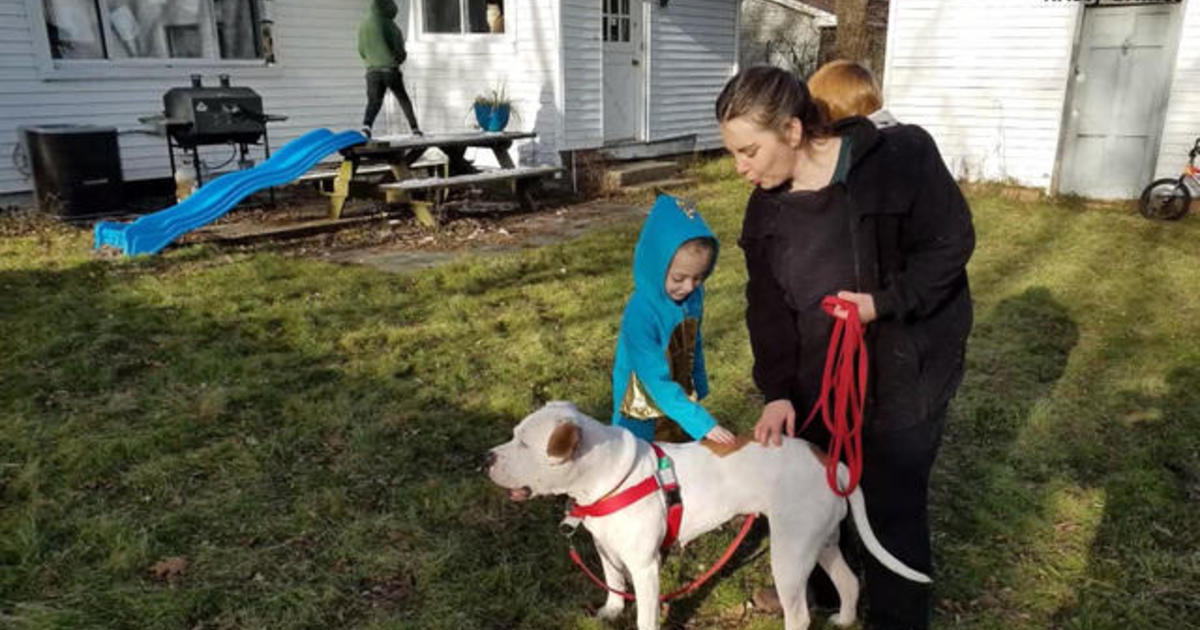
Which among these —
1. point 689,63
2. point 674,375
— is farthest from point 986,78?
point 674,375

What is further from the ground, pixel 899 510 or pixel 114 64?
pixel 114 64

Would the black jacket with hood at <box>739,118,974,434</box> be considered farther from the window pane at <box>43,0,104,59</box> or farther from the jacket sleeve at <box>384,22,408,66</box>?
the window pane at <box>43,0,104,59</box>

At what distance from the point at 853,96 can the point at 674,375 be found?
111cm

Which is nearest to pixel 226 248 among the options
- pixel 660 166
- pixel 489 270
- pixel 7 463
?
pixel 489 270

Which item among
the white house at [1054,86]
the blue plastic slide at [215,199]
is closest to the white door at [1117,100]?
the white house at [1054,86]

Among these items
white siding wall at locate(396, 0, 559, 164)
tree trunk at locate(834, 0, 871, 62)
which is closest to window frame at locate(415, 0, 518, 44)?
white siding wall at locate(396, 0, 559, 164)

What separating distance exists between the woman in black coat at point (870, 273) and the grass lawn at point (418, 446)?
833 millimetres

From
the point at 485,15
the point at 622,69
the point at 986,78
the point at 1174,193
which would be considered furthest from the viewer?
the point at 622,69

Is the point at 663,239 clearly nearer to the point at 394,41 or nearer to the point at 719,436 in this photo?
the point at 719,436

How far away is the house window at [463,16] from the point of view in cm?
1244

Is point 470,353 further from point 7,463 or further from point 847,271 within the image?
point 847,271

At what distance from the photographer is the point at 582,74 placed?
12.5 meters

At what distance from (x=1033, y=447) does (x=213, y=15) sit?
1182cm

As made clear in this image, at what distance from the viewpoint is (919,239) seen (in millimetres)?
2141
